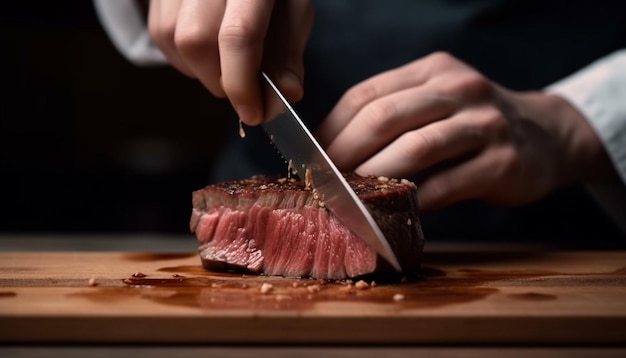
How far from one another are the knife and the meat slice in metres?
0.04

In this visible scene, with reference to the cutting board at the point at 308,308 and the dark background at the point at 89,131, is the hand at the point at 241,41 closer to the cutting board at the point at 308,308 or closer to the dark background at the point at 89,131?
the cutting board at the point at 308,308

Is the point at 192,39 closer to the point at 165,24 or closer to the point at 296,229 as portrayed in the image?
the point at 165,24

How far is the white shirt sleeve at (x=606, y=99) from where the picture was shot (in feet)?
10.1

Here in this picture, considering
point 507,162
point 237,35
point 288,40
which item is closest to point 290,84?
point 288,40

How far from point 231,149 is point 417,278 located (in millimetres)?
1772

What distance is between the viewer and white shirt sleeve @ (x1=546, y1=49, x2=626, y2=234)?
3.09 metres

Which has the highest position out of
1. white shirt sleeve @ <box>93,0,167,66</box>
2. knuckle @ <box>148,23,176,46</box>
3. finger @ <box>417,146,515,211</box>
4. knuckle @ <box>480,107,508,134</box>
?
white shirt sleeve @ <box>93,0,167,66</box>

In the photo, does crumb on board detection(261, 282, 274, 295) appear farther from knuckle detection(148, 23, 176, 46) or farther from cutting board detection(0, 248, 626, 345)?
knuckle detection(148, 23, 176, 46)

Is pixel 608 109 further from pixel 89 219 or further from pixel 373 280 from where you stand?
pixel 89 219

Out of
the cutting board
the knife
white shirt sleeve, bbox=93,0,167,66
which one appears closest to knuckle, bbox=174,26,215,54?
the knife

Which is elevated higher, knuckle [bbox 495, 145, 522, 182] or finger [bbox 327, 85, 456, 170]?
finger [bbox 327, 85, 456, 170]

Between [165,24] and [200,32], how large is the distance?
288mm

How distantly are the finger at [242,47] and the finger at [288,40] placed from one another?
187 mm

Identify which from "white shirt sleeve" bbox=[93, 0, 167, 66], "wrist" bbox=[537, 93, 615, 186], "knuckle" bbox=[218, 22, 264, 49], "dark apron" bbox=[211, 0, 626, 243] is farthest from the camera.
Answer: "white shirt sleeve" bbox=[93, 0, 167, 66]
